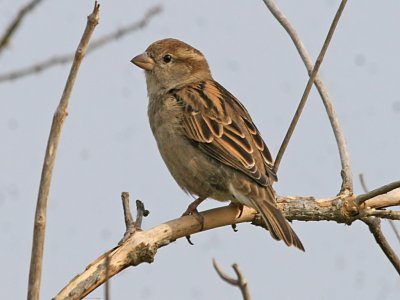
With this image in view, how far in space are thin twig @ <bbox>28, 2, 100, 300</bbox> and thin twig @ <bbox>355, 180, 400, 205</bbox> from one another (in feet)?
5.44

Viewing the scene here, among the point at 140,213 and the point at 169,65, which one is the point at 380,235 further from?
the point at 169,65

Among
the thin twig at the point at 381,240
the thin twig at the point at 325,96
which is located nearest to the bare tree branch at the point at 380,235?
the thin twig at the point at 381,240

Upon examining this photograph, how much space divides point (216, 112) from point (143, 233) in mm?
1506

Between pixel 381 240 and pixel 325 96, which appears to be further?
pixel 325 96

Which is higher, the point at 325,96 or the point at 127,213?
the point at 325,96

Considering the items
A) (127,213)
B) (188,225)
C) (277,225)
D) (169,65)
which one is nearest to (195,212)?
(188,225)

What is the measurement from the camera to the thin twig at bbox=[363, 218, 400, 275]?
13.2 feet

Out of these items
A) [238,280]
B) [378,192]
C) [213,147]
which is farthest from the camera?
[213,147]

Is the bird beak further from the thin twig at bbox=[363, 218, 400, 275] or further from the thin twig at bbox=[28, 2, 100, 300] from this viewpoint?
the thin twig at bbox=[28, 2, 100, 300]

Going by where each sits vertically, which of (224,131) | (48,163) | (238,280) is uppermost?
(224,131)

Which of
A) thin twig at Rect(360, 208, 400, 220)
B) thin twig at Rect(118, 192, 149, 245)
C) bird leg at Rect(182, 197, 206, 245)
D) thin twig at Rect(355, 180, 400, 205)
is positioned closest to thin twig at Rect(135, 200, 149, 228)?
thin twig at Rect(118, 192, 149, 245)

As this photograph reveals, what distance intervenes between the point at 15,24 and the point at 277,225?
6.81 feet

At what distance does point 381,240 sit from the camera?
4117 mm

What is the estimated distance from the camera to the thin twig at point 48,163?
96.7 inches
